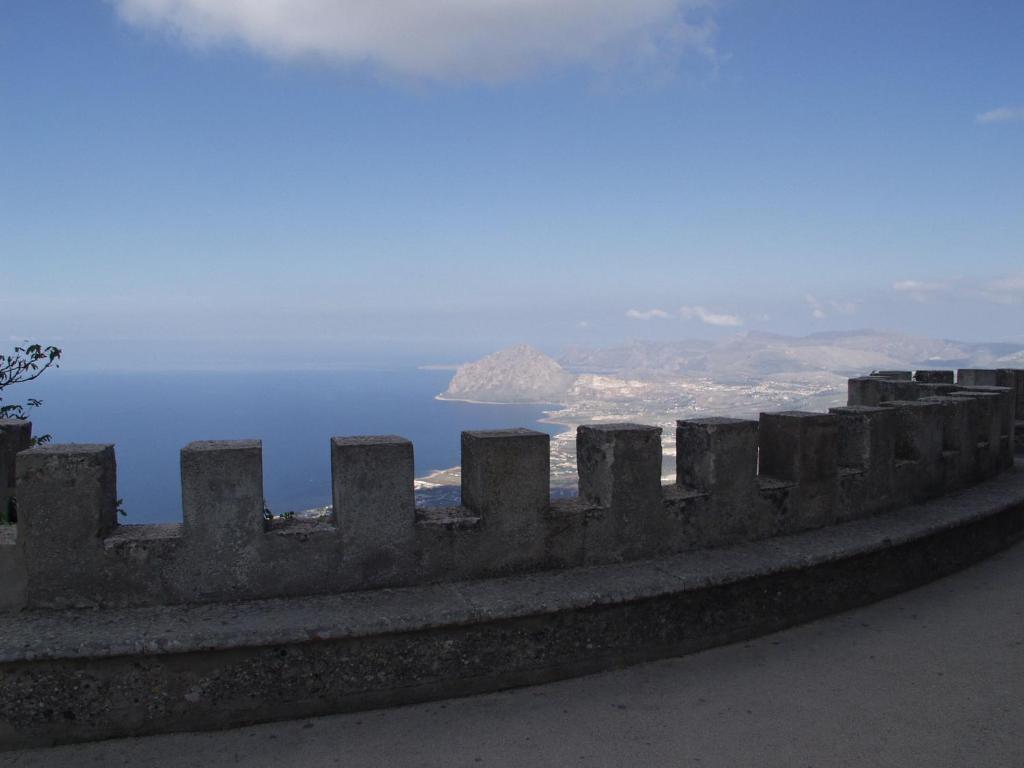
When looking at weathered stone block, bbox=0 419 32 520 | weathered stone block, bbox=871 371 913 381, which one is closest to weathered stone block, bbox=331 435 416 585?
weathered stone block, bbox=0 419 32 520

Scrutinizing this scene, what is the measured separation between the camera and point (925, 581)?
16.2 feet

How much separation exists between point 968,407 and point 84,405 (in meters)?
128

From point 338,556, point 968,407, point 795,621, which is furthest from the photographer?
point 968,407

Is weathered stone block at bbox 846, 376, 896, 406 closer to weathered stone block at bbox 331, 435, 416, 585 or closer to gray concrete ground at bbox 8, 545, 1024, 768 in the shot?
gray concrete ground at bbox 8, 545, 1024, 768

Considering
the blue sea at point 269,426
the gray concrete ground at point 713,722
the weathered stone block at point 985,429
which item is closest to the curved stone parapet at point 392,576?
the gray concrete ground at point 713,722

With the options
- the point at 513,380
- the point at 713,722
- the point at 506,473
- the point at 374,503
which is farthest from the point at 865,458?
the point at 513,380

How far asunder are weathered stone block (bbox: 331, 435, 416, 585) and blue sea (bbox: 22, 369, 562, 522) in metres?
24.2

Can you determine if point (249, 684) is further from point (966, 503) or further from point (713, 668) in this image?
point (966, 503)

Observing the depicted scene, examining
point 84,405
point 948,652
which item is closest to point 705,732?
point 948,652

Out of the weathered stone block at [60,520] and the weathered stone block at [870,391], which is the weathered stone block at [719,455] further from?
→ the weathered stone block at [870,391]

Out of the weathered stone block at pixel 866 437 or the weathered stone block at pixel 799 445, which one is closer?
the weathered stone block at pixel 799 445

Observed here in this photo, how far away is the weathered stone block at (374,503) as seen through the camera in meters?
3.42

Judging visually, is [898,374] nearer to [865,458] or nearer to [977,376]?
[977,376]

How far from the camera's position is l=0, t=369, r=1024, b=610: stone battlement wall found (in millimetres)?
3152
